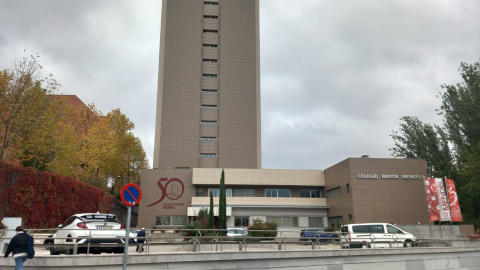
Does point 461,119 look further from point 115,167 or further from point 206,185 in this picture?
point 115,167

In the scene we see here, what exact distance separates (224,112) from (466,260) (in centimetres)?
4170

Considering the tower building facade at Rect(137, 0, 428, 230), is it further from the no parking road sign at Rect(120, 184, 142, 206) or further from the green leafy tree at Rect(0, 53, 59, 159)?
the no parking road sign at Rect(120, 184, 142, 206)

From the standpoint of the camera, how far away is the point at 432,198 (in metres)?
29.3

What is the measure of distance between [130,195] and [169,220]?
122 ft

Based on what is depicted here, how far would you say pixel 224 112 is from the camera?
57062 mm

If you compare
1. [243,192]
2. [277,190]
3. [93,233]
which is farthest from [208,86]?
[93,233]

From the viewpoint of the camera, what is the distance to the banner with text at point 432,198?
28984 millimetres

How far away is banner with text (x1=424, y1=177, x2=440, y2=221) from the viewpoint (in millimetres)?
28984

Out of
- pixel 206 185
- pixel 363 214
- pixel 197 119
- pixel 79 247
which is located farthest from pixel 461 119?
pixel 79 247

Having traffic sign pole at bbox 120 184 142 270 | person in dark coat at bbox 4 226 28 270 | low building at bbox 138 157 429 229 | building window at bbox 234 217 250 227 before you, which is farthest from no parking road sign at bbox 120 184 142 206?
building window at bbox 234 217 250 227

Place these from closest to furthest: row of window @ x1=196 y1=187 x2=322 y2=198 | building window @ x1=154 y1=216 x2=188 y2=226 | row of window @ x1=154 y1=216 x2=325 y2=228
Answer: building window @ x1=154 y1=216 x2=188 y2=226
row of window @ x1=154 y1=216 x2=325 y2=228
row of window @ x1=196 y1=187 x2=322 y2=198

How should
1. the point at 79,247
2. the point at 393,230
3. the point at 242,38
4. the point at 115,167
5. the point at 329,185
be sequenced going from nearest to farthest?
the point at 79,247 < the point at 393,230 < the point at 329,185 < the point at 115,167 < the point at 242,38

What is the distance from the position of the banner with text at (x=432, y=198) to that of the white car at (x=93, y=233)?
2579 cm

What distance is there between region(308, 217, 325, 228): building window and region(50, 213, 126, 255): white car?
3605cm
